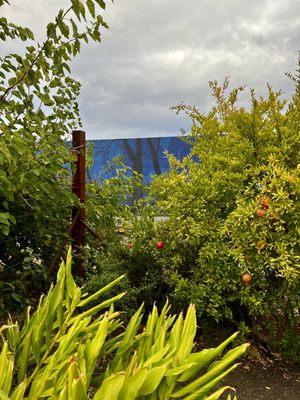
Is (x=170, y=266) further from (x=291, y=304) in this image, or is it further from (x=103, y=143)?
(x=103, y=143)

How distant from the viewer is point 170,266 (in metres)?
3.94

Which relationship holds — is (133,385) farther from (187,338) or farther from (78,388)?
(187,338)

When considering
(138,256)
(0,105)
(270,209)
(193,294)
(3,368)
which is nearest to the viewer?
(3,368)

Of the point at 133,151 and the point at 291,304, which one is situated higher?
the point at 133,151

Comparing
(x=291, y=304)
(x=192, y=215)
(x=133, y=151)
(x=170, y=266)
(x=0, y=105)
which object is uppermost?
(x=133, y=151)

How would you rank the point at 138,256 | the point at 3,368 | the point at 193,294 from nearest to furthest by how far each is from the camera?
the point at 3,368
the point at 193,294
the point at 138,256

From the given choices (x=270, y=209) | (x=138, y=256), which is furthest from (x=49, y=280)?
(x=270, y=209)

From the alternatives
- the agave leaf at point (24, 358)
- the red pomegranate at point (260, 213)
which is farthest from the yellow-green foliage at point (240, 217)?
the agave leaf at point (24, 358)

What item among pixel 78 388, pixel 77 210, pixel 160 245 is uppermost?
pixel 77 210

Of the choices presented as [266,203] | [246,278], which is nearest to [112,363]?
[246,278]

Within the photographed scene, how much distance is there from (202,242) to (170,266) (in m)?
0.36

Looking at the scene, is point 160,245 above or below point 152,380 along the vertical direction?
above

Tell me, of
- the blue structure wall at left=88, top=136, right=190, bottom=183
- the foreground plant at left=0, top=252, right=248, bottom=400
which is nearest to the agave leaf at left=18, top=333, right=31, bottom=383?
the foreground plant at left=0, top=252, right=248, bottom=400

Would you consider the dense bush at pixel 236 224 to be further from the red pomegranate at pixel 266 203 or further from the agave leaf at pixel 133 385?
the agave leaf at pixel 133 385
